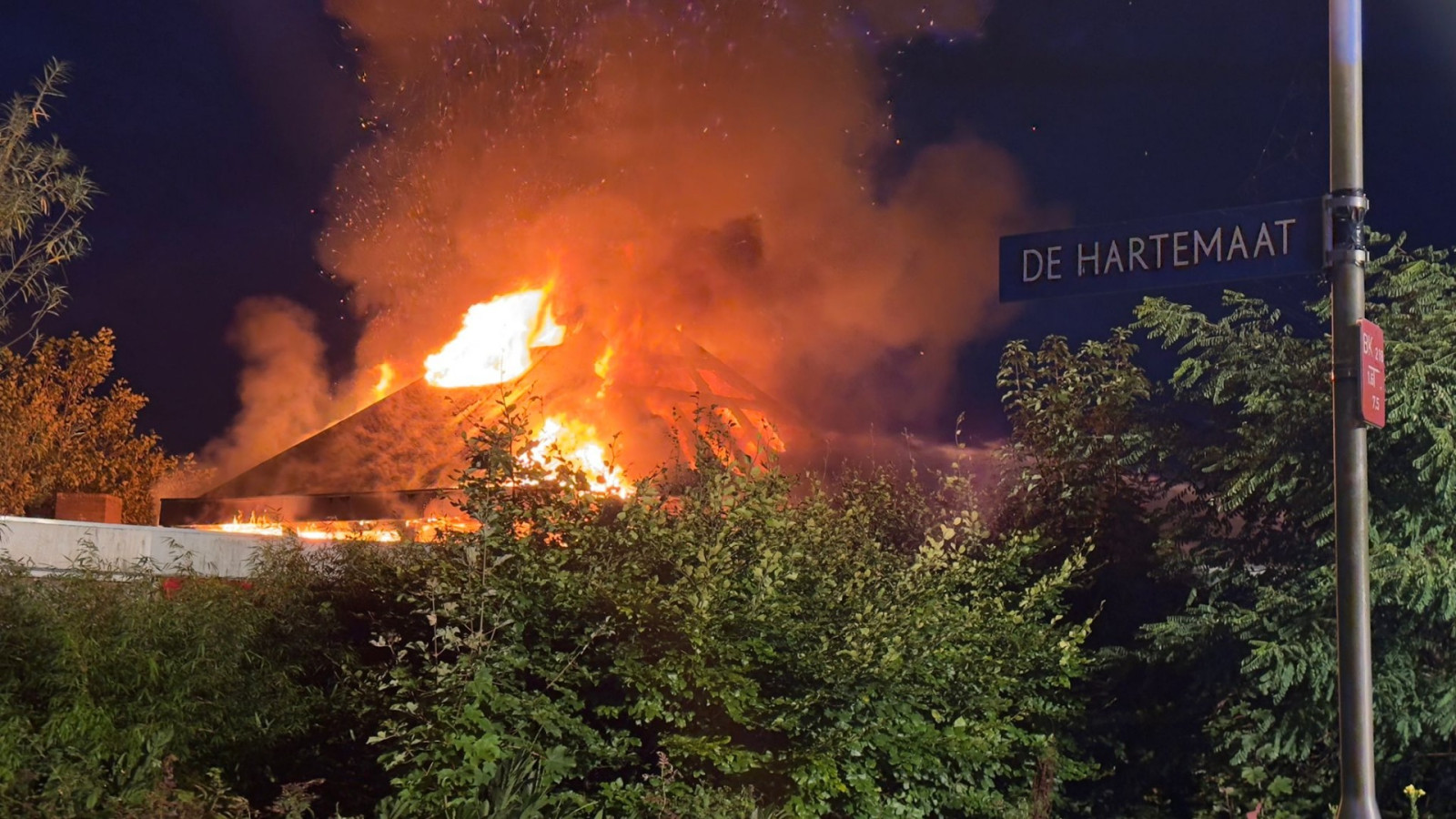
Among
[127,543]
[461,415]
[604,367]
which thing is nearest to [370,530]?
[127,543]

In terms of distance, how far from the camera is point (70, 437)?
3959 cm

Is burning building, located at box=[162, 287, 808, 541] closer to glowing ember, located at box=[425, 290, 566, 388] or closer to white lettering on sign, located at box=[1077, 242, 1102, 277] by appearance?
glowing ember, located at box=[425, 290, 566, 388]

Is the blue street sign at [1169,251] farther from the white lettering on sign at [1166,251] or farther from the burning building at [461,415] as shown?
the burning building at [461,415]

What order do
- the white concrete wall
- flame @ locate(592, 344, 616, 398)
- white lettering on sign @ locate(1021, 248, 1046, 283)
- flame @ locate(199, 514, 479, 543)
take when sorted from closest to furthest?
white lettering on sign @ locate(1021, 248, 1046, 283), flame @ locate(199, 514, 479, 543), the white concrete wall, flame @ locate(592, 344, 616, 398)

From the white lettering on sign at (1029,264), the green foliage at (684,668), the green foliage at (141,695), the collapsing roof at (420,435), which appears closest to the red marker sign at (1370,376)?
the white lettering on sign at (1029,264)

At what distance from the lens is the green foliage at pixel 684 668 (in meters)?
8.53

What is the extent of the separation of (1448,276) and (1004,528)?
4.21 metres

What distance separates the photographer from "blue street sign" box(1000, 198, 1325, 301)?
8508mm

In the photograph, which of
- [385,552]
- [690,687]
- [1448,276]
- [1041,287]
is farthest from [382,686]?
[1448,276]

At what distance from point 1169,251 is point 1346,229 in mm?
972

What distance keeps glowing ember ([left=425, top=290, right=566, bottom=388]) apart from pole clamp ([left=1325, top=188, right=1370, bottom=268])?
27.1m

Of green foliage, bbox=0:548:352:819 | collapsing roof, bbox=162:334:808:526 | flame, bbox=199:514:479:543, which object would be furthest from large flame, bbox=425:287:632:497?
green foliage, bbox=0:548:352:819

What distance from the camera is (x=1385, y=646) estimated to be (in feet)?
33.7

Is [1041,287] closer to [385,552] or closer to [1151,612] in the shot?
[1151,612]
